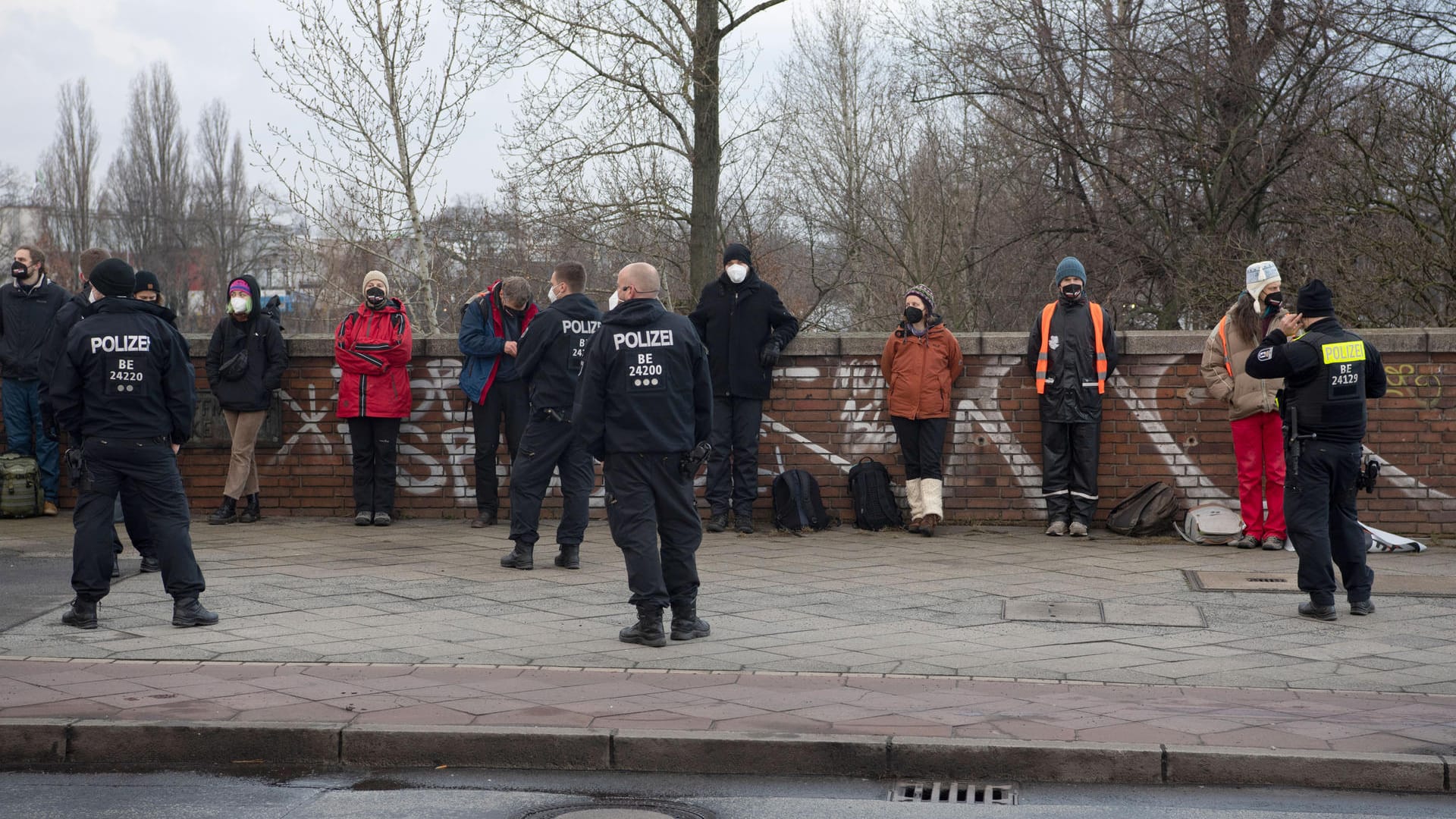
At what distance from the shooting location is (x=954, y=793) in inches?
201

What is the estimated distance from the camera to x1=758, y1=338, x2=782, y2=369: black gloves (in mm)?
11281

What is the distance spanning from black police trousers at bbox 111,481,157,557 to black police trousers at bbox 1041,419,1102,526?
663 cm

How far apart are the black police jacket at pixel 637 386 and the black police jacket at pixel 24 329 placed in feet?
21.4

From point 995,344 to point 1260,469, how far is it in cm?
228

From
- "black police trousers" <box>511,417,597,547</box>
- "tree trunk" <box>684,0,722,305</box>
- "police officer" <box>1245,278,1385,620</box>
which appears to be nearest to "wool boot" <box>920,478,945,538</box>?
Result: "black police trousers" <box>511,417,597,547</box>

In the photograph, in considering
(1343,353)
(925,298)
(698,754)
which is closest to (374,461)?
(925,298)

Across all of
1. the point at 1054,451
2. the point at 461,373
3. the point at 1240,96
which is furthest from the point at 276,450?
the point at 1240,96

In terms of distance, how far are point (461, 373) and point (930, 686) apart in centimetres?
639

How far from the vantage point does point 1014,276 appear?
966 inches

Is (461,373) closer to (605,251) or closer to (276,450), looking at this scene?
(276,450)

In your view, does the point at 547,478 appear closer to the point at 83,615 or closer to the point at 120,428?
the point at 120,428

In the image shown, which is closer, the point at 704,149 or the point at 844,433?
the point at 844,433

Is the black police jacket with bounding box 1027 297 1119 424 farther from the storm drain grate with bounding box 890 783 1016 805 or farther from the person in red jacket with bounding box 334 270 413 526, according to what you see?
the storm drain grate with bounding box 890 783 1016 805

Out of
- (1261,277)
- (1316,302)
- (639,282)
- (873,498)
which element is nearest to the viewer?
(639,282)
